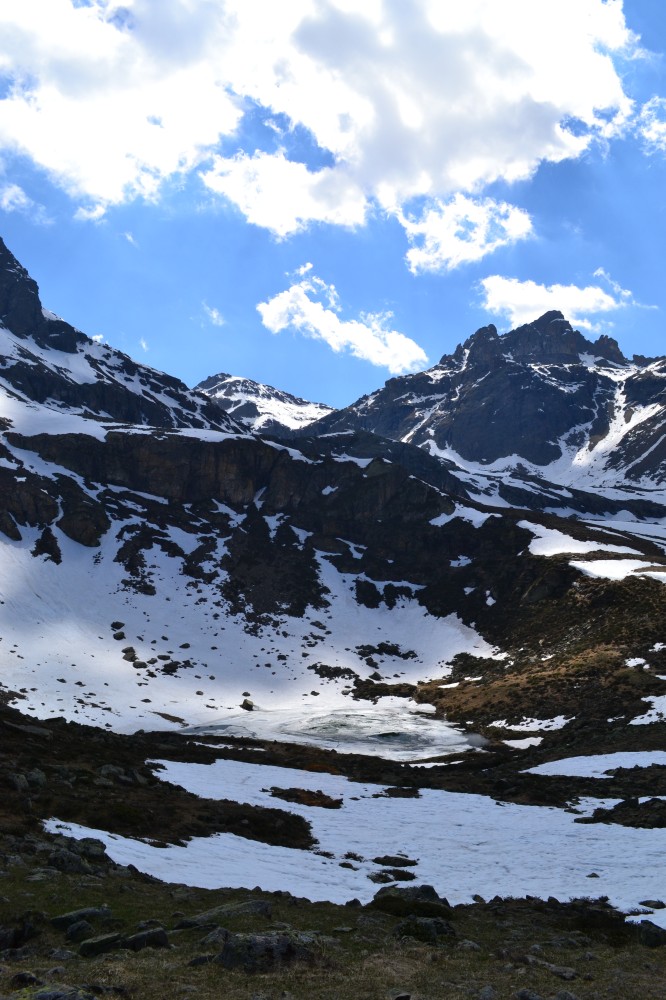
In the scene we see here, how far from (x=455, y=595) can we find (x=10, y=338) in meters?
152

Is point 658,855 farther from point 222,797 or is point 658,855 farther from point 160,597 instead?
point 160,597

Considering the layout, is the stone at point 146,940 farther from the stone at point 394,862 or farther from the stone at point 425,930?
the stone at point 394,862

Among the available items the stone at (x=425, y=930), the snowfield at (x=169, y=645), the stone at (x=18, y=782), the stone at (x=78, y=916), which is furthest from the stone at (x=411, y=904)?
the snowfield at (x=169, y=645)

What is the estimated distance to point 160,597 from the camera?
266 feet

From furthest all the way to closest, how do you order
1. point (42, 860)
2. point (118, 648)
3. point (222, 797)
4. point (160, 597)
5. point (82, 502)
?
point (82, 502) < point (160, 597) < point (118, 648) < point (222, 797) < point (42, 860)

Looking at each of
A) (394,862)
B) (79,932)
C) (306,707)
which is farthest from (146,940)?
(306,707)

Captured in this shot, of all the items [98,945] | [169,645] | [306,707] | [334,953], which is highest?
[169,645]

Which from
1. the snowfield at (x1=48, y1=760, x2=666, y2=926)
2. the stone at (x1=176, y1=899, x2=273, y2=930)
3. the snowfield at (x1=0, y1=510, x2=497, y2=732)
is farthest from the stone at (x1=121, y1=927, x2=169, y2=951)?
the snowfield at (x1=0, y1=510, x2=497, y2=732)

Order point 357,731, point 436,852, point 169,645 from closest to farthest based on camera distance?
1. point 436,852
2. point 357,731
3. point 169,645

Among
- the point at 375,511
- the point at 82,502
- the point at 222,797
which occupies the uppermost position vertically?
the point at 375,511

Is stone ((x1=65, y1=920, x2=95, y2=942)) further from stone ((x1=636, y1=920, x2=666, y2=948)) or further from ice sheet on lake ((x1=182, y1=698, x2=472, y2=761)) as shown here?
ice sheet on lake ((x1=182, y1=698, x2=472, y2=761))

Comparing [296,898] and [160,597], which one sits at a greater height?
[160,597]

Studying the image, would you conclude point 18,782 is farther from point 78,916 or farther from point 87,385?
point 87,385

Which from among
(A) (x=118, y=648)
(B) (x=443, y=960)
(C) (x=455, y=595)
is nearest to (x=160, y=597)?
(A) (x=118, y=648)
